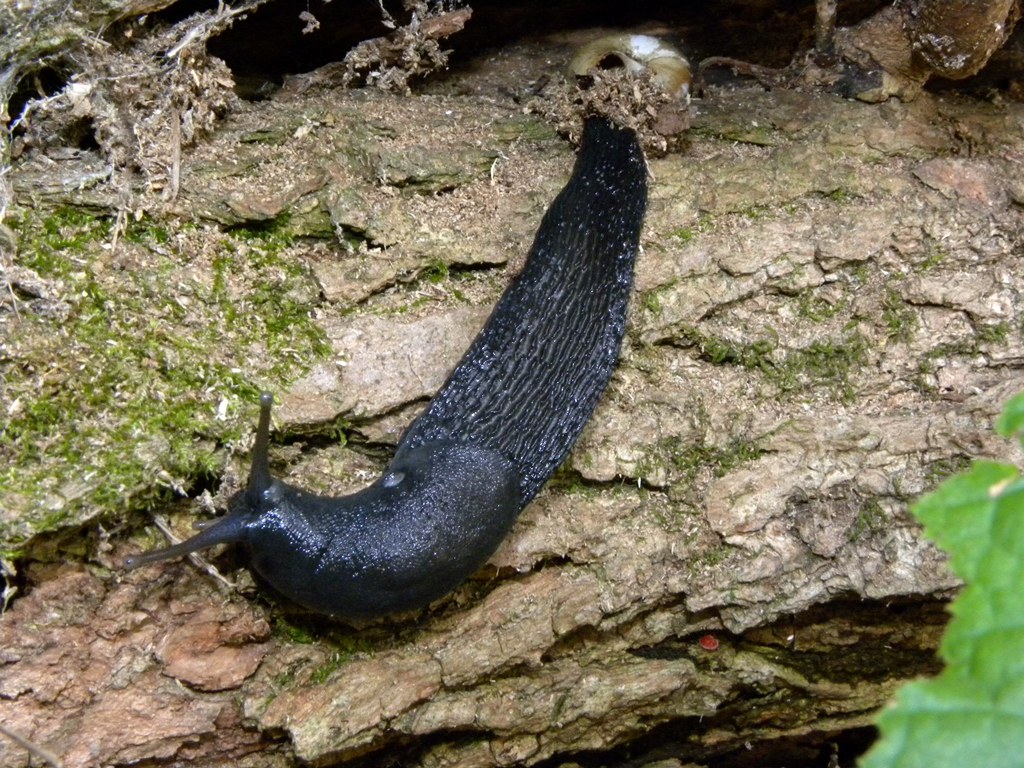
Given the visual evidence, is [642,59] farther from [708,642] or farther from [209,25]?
[708,642]

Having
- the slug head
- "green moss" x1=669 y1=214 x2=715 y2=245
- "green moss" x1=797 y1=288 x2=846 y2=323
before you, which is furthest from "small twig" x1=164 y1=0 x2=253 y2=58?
"green moss" x1=797 y1=288 x2=846 y2=323

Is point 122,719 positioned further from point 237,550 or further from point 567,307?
point 567,307

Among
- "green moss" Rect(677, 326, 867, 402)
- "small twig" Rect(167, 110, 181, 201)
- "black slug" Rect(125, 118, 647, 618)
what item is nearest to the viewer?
"black slug" Rect(125, 118, 647, 618)

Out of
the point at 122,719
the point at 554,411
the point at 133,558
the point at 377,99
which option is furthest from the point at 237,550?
the point at 377,99

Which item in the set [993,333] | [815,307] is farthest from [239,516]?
[993,333]

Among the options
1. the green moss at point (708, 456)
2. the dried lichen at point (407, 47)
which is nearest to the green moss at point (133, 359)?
the dried lichen at point (407, 47)

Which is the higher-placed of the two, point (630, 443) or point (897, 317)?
point (897, 317)

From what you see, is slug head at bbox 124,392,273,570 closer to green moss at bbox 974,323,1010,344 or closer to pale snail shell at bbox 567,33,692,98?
pale snail shell at bbox 567,33,692,98
